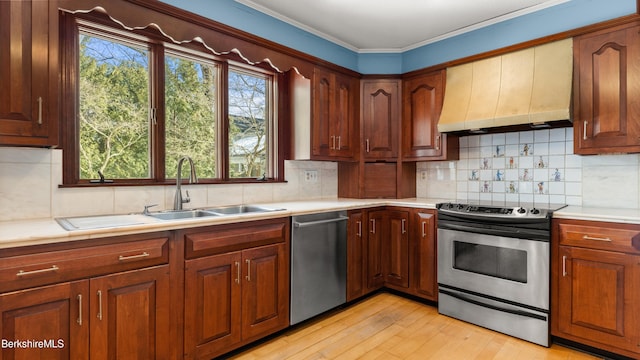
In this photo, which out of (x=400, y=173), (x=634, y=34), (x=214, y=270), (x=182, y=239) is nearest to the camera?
(x=182, y=239)

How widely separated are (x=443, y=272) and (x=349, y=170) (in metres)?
1.42

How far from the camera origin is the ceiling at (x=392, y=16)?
2.81 m

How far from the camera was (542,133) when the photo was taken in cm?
303

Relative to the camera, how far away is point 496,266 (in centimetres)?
264

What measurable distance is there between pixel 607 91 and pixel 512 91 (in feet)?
2.01

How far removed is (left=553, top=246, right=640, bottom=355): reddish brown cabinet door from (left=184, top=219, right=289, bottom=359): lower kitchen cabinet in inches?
76.1

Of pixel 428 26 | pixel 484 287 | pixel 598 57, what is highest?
pixel 428 26

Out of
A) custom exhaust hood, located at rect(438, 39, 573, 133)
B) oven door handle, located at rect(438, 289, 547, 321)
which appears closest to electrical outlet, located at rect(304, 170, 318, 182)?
custom exhaust hood, located at rect(438, 39, 573, 133)

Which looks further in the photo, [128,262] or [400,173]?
[400,173]

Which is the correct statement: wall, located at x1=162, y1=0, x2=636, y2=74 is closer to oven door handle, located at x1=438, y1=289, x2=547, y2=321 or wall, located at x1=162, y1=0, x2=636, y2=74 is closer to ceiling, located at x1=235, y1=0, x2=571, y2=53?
ceiling, located at x1=235, y1=0, x2=571, y2=53

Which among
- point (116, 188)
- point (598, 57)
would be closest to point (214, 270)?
point (116, 188)

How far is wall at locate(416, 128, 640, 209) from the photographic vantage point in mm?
2668

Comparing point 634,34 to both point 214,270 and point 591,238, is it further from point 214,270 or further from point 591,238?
point 214,270

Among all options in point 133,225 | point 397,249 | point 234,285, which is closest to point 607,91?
point 397,249
